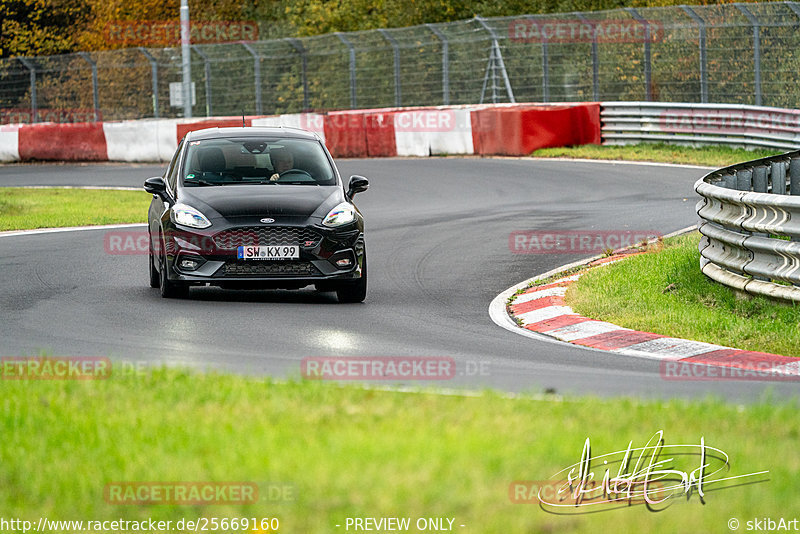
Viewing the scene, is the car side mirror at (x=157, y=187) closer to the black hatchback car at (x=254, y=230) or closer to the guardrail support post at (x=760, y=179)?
the black hatchback car at (x=254, y=230)

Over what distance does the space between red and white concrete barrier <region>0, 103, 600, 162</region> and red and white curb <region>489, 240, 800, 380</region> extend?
52.9ft

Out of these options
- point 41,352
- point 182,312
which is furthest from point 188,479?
point 182,312

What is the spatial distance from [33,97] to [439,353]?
33.3 metres

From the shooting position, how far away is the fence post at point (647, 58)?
2839cm

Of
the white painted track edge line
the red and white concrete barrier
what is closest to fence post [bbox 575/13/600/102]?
the red and white concrete barrier

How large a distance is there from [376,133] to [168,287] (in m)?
19.1

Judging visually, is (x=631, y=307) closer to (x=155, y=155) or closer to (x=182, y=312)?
(x=182, y=312)

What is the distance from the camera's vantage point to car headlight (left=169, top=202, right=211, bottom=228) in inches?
446

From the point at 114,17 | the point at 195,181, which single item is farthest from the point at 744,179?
the point at 114,17

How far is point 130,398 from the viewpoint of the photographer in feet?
22.7

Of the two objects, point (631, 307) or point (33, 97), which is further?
point (33, 97)

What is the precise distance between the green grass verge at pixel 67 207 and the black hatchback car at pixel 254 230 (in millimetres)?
6654

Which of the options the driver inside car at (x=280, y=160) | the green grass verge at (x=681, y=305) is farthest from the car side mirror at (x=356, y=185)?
the green grass verge at (x=681, y=305)
